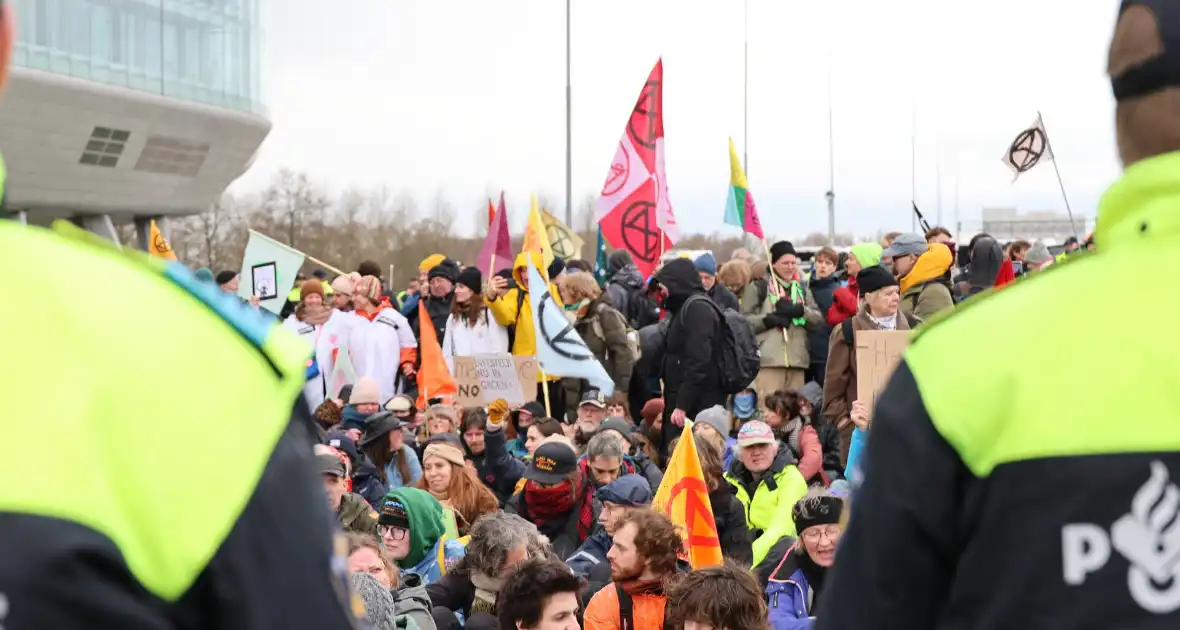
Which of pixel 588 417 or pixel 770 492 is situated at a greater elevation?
pixel 588 417

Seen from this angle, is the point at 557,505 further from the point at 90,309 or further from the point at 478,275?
the point at 90,309

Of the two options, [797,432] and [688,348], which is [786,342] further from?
[797,432]

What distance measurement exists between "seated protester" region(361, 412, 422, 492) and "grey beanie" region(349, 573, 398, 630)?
156 inches

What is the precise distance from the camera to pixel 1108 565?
165 centimetres

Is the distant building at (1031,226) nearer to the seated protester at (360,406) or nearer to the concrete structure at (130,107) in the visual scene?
the concrete structure at (130,107)

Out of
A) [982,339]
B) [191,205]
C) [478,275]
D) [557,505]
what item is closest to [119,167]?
[191,205]

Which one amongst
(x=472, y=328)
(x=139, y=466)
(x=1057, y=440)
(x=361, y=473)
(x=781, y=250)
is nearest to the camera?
(x=139, y=466)

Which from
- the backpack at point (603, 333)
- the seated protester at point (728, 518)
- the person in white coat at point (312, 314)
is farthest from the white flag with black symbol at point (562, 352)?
the seated protester at point (728, 518)

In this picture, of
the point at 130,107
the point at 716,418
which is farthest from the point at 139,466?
the point at 130,107

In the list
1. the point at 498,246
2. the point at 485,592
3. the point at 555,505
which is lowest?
the point at 485,592

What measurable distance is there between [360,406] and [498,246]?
17.8 ft

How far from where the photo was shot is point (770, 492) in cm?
885

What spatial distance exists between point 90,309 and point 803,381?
38.8 ft

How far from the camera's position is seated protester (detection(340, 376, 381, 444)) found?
10.3 m
